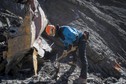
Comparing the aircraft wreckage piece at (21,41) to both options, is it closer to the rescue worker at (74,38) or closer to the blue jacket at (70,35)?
the rescue worker at (74,38)

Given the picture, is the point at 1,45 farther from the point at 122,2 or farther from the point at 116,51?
the point at 122,2

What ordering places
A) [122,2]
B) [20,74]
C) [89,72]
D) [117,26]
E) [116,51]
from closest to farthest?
[20,74]
[89,72]
[116,51]
[117,26]
[122,2]

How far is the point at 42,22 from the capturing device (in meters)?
10.3

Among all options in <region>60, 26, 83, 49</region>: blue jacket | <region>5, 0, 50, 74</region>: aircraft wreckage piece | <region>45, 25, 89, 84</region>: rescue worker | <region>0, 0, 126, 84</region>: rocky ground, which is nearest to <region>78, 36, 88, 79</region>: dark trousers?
<region>45, 25, 89, 84</region>: rescue worker

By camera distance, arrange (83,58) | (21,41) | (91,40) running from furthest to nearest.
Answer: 1. (91,40)
2. (83,58)
3. (21,41)

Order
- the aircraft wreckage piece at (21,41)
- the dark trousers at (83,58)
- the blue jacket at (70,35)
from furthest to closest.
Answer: the blue jacket at (70,35), the dark trousers at (83,58), the aircraft wreckage piece at (21,41)

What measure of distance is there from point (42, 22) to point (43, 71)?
5.08ft

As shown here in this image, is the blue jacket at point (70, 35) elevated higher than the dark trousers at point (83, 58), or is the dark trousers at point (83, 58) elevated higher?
the blue jacket at point (70, 35)

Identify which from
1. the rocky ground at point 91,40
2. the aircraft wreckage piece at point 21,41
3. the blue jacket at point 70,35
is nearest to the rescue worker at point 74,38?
the blue jacket at point 70,35

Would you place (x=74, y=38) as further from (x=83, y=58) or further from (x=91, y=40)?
(x=91, y=40)

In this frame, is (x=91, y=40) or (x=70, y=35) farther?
(x=91, y=40)

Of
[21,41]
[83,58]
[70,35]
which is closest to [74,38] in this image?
[70,35]

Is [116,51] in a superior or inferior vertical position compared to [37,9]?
inferior

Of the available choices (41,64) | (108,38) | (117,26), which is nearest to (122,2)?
(117,26)
